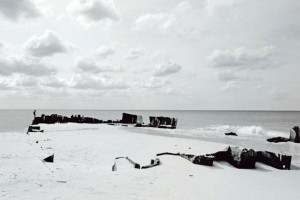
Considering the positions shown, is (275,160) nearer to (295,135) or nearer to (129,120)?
(295,135)

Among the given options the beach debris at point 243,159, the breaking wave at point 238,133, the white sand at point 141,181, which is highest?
the breaking wave at point 238,133

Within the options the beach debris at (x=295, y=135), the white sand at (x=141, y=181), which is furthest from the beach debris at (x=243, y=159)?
the beach debris at (x=295, y=135)

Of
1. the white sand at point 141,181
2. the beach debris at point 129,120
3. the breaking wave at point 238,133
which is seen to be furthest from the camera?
the beach debris at point 129,120

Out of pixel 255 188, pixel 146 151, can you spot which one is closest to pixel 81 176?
pixel 255 188

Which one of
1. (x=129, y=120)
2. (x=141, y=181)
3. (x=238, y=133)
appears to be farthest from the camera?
(x=129, y=120)

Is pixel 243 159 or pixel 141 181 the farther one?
pixel 243 159

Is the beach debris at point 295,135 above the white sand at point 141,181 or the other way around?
above

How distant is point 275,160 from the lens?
14.3m

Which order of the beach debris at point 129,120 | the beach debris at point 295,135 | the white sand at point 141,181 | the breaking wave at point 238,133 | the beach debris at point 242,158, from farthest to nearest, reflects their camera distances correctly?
the beach debris at point 129,120, the breaking wave at point 238,133, the beach debris at point 295,135, the beach debris at point 242,158, the white sand at point 141,181

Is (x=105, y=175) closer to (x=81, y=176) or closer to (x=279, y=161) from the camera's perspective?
(x=81, y=176)

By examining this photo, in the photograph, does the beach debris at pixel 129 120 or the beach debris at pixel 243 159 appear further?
the beach debris at pixel 129 120

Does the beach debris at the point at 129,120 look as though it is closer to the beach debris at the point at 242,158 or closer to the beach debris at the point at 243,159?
the beach debris at the point at 243,159

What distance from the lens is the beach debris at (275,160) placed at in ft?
46.0

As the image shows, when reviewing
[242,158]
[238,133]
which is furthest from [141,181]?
[238,133]
